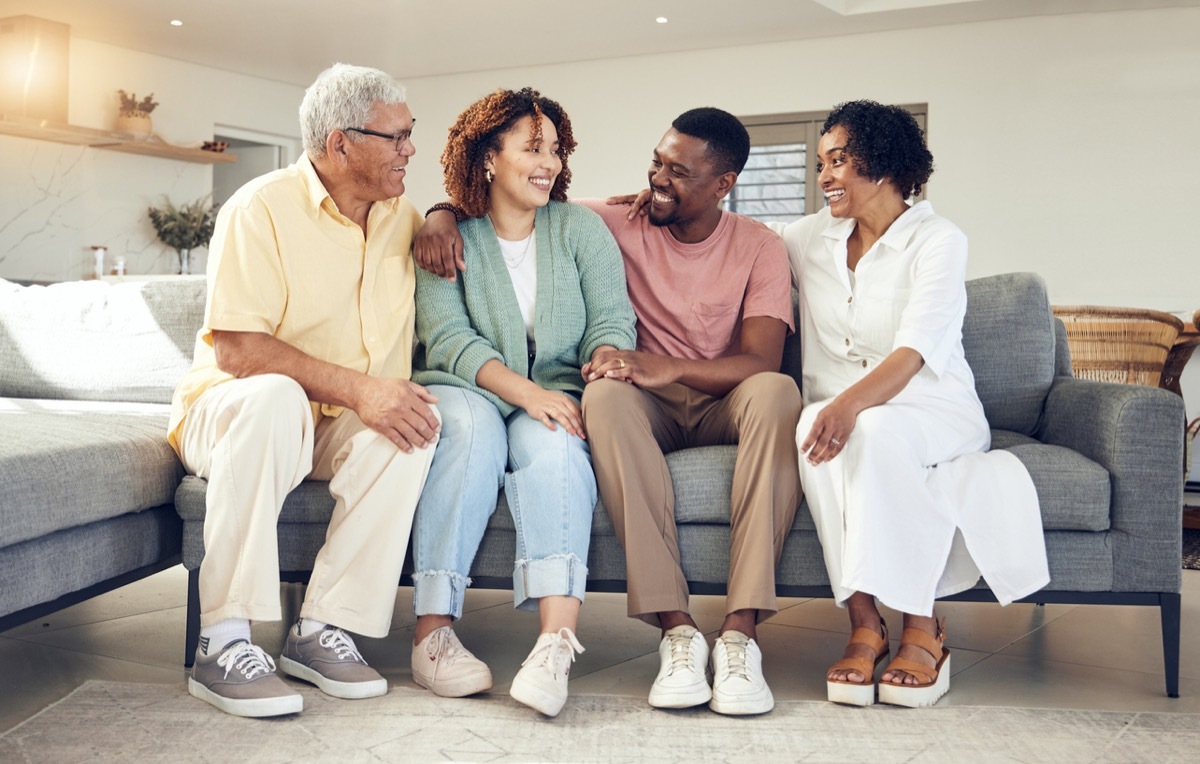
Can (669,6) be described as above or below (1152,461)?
above

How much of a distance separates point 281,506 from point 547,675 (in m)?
0.61

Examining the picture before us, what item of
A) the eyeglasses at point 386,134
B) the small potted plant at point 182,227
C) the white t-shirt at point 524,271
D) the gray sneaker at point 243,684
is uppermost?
the small potted plant at point 182,227

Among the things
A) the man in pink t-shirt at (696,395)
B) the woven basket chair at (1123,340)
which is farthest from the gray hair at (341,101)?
the woven basket chair at (1123,340)

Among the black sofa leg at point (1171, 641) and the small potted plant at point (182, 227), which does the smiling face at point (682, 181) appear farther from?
the small potted plant at point (182, 227)

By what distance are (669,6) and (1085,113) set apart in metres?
2.52

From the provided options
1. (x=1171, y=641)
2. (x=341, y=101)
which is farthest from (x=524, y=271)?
(x=1171, y=641)

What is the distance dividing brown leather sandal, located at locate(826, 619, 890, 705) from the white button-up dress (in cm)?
9

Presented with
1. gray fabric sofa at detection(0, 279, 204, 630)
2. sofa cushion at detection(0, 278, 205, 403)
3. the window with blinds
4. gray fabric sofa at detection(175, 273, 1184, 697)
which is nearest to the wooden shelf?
the window with blinds

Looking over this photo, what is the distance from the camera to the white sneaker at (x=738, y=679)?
1914 mm

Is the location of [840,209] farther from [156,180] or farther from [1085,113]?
[156,180]

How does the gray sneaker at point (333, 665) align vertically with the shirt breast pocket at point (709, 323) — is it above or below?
below

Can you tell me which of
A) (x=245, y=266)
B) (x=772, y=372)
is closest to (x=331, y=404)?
(x=245, y=266)

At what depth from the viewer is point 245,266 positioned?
2.13 metres

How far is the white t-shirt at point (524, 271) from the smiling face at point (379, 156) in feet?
0.91
